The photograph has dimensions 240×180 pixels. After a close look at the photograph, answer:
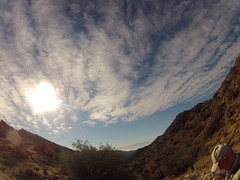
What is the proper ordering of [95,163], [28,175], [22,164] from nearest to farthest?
1. [28,175]
2. [22,164]
3. [95,163]

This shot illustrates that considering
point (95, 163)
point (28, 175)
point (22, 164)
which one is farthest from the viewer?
point (95, 163)

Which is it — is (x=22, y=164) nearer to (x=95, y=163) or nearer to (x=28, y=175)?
(x=28, y=175)

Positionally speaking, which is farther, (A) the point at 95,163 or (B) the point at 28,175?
(A) the point at 95,163

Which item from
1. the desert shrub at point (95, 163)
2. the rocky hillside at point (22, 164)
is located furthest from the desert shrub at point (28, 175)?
the desert shrub at point (95, 163)

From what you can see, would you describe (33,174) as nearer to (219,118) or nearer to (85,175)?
(85,175)

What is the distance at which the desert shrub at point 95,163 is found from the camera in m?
16.0

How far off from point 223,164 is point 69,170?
18.9 meters

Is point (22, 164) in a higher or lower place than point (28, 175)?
higher

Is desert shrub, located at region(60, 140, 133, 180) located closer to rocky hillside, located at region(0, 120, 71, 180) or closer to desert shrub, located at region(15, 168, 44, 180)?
rocky hillside, located at region(0, 120, 71, 180)

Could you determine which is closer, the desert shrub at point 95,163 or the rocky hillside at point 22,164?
the rocky hillside at point 22,164

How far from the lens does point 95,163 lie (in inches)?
641

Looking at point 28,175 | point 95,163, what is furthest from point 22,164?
point 95,163

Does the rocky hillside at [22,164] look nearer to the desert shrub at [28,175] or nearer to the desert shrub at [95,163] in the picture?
the desert shrub at [28,175]

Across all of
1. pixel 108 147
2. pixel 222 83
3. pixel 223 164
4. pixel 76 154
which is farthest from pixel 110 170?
pixel 222 83
